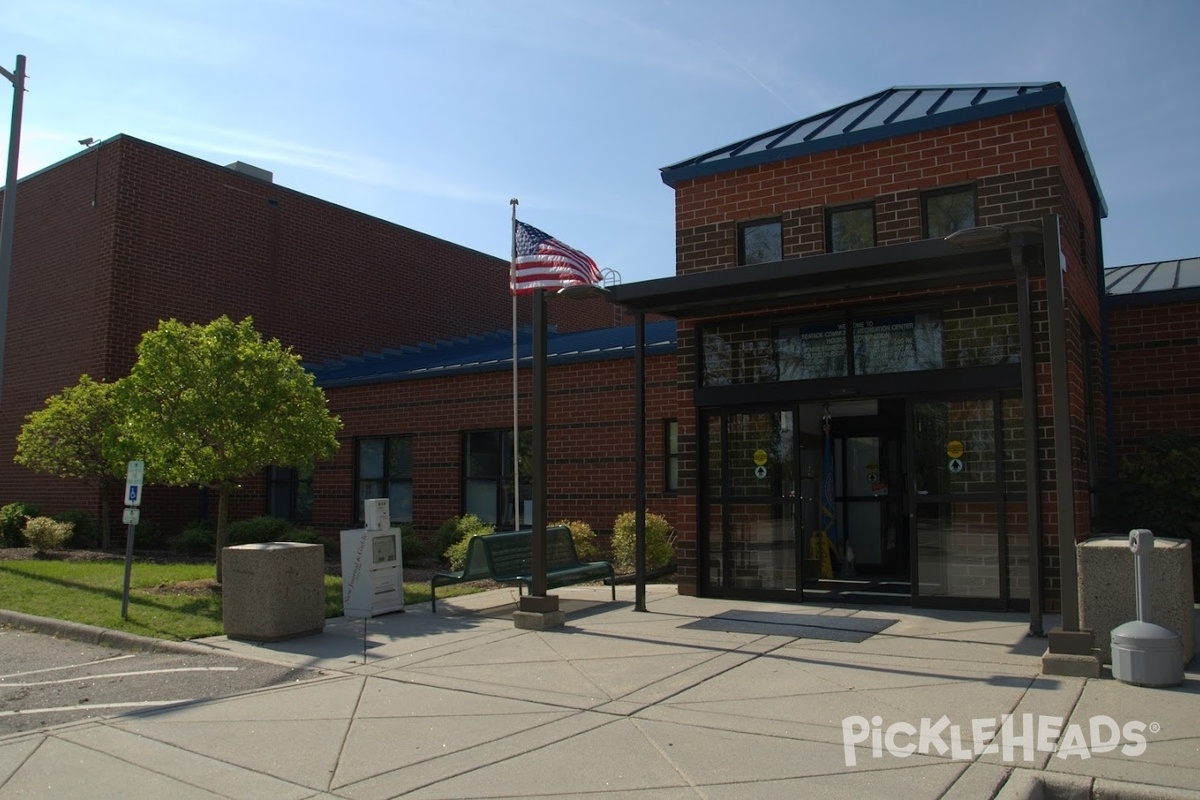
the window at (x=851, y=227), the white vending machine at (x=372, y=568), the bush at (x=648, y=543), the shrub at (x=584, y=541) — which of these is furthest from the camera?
the shrub at (x=584, y=541)

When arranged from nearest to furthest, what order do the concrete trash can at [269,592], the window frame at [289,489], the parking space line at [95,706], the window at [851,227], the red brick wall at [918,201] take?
the parking space line at [95,706]
the concrete trash can at [269,592]
the red brick wall at [918,201]
the window at [851,227]
the window frame at [289,489]

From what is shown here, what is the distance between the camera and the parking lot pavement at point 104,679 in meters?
6.92

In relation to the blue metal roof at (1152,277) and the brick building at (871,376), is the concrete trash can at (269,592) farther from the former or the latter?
the blue metal roof at (1152,277)

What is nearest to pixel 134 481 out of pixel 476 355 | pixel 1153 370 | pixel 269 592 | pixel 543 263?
pixel 269 592

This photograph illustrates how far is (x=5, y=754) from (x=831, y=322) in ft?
29.2

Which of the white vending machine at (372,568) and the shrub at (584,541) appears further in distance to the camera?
the shrub at (584,541)

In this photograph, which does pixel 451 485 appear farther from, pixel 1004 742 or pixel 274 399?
pixel 1004 742

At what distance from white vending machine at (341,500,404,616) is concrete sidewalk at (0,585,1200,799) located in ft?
5.77

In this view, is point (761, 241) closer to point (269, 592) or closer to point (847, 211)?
point (847, 211)

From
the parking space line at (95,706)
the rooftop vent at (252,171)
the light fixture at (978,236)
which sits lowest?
the parking space line at (95,706)

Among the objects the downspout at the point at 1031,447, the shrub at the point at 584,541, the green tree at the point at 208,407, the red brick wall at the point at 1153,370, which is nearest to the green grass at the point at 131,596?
the green tree at the point at 208,407

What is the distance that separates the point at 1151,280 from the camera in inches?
575

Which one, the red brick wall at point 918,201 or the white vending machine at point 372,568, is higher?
Answer: the red brick wall at point 918,201

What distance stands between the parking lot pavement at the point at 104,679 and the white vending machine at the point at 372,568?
2.30 meters
